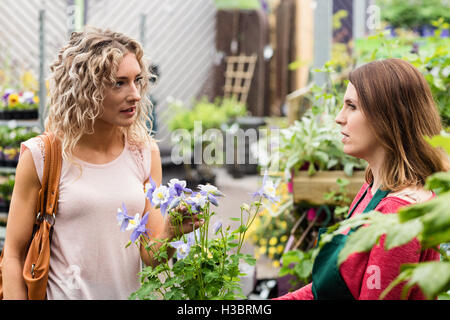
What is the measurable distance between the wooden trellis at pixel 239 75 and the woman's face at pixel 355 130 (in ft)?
25.6

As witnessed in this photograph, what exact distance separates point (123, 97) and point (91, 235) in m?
0.44

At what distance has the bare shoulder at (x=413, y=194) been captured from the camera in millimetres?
1042

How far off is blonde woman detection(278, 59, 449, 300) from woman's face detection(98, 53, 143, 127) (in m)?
0.66

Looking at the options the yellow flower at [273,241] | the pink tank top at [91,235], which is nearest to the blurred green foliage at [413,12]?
the yellow flower at [273,241]

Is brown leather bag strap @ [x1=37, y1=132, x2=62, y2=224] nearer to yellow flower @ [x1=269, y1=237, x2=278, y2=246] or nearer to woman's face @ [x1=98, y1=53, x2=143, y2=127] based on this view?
woman's face @ [x1=98, y1=53, x2=143, y2=127]

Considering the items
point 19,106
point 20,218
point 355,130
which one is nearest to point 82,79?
point 20,218

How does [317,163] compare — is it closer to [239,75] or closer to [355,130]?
[355,130]

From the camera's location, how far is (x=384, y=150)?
1146 mm

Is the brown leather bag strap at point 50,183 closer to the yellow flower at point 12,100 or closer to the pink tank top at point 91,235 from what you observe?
the pink tank top at point 91,235

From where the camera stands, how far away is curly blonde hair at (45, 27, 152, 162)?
138 centimetres

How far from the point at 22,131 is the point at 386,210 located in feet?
11.1
